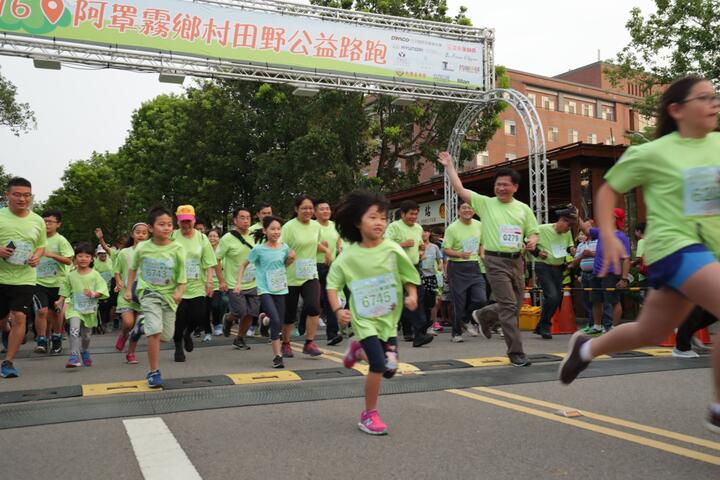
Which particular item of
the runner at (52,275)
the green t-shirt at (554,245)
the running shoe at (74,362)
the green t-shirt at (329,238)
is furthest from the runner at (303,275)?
the green t-shirt at (554,245)

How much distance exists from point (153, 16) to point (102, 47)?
1415 millimetres

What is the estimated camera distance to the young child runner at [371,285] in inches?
185

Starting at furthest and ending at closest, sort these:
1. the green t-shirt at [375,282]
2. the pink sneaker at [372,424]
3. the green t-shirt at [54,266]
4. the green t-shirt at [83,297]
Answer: the green t-shirt at [54,266]
the green t-shirt at [83,297]
the green t-shirt at [375,282]
the pink sneaker at [372,424]

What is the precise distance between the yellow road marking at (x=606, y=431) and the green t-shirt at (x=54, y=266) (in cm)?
657

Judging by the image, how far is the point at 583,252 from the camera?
36.2ft

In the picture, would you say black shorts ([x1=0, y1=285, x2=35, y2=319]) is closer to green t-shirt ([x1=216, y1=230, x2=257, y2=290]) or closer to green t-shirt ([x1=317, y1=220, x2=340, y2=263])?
green t-shirt ([x1=216, y1=230, x2=257, y2=290])

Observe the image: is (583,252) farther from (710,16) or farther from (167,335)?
(710,16)

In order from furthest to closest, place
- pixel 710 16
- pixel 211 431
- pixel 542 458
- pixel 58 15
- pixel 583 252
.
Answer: pixel 710 16 → pixel 58 15 → pixel 583 252 → pixel 211 431 → pixel 542 458

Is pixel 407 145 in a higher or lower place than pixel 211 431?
higher

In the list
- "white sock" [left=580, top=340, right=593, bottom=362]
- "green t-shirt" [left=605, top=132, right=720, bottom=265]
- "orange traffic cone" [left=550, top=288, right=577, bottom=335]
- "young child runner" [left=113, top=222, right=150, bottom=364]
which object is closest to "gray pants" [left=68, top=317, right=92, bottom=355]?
"young child runner" [left=113, top=222, right=150, bottom=364]

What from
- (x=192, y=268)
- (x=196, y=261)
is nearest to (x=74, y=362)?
(x=192, y=268)

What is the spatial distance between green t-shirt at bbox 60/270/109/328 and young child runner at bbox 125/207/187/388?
200 cm

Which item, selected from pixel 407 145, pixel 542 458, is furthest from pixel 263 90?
pixel 542 458

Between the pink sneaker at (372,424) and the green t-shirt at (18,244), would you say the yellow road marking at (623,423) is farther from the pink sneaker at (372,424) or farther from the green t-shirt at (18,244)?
the green t-shirt at (18,244)
